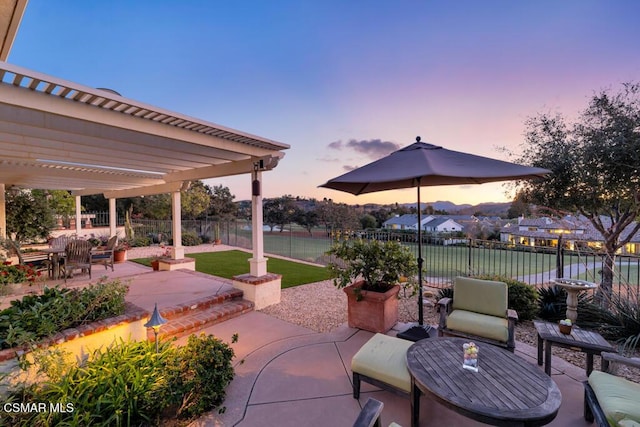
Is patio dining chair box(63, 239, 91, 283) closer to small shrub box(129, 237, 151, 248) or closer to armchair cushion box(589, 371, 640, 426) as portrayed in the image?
small shrub box(129, 237, 151, 248)

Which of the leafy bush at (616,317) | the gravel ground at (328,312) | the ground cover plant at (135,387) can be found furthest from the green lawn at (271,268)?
the leafy bush at (616,317)

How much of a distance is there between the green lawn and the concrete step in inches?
68.0

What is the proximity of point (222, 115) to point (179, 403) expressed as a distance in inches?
336

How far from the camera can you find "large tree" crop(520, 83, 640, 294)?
15.1 ft

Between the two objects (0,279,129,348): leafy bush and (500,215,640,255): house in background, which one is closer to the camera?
(0,279,129,348): leafy bush

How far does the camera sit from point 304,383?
9.75 feet

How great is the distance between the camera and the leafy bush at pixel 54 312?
2.71 m

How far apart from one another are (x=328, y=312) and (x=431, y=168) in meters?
3.49

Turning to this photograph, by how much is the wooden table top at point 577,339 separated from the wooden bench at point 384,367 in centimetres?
155

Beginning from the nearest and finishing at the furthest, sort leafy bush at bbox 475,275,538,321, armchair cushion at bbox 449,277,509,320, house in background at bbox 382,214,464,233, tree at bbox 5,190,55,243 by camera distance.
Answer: armchair cushion at bbox 449,277,509,320, leafy bush at bbox 475,275,538,321, tree at bbox 5,190,55,243, house in background at bbox 382,214,464,233

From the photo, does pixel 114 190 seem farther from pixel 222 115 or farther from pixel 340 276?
pixel 340 276

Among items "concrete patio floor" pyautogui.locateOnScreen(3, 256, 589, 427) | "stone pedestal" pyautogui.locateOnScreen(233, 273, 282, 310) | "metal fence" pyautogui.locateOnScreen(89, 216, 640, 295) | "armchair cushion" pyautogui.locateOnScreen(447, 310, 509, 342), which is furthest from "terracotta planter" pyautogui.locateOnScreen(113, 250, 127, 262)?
"armchair cushion" pyautogui.locateOnScreen(447, 310, 509, 342)

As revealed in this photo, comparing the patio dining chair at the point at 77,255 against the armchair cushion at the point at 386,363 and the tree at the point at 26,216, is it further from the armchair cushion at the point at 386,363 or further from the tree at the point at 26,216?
the armchair cushion at the point at 386,363

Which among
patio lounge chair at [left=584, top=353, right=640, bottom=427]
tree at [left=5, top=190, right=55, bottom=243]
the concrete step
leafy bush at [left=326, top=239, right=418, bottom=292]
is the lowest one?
the concrete step
